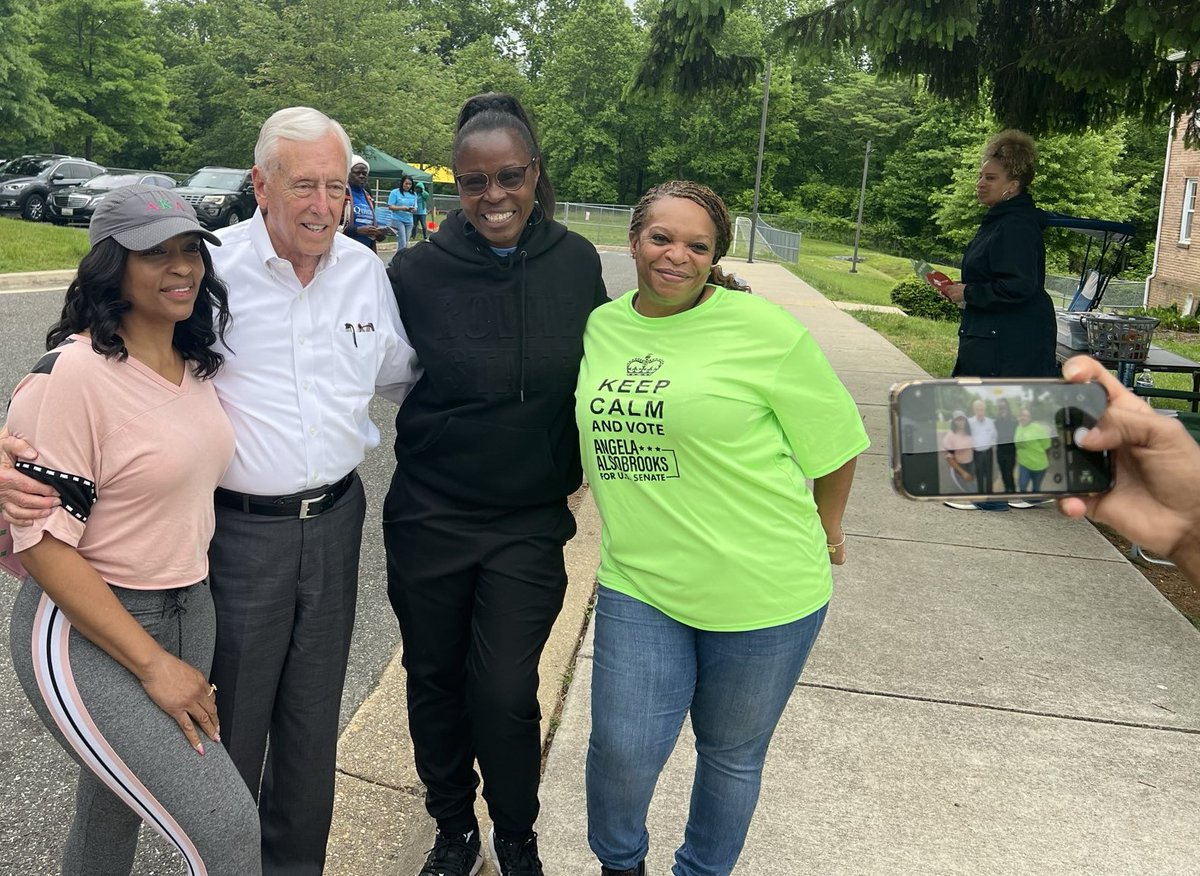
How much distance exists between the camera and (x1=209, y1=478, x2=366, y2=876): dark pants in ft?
7.27

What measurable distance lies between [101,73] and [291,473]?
1505 inches

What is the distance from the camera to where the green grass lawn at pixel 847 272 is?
2400 cm

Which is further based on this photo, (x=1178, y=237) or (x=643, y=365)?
(x=1178, y=237)

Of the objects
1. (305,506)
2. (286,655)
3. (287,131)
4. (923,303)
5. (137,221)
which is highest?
(287,131)

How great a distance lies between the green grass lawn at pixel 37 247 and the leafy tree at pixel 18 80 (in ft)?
28.4

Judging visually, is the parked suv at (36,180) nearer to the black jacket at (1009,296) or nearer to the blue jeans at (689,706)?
the black jacket at (1009,296)

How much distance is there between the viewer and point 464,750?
2719 millimetres

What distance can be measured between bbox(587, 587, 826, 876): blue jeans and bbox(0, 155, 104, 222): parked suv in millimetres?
Answer: 26018

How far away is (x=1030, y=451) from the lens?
4.68 ft

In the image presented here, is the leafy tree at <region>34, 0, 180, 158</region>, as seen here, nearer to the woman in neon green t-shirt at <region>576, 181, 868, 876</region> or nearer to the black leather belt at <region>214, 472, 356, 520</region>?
the black leather belt at <region>214, 472, 356, 520</region>

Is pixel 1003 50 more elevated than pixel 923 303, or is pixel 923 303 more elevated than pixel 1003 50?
pixel 1003 50

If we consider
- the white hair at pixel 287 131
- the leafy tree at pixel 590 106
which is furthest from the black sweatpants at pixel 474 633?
the leafy tree at pixel 590 106

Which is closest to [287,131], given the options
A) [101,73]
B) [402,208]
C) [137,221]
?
[137,221]

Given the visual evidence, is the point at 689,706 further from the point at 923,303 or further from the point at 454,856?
the point at 923,303
